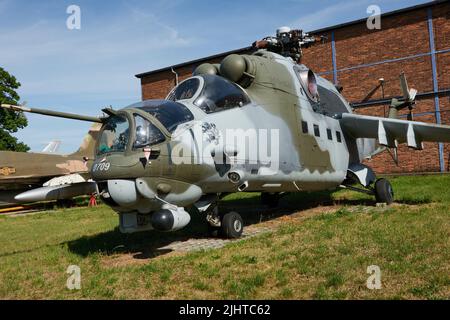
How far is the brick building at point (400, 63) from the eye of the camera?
22172 mm

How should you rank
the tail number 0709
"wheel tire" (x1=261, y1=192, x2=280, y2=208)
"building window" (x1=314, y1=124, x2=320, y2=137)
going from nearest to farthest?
the tail number 0709 → "building window" (x1=314, y1=124, x2=320, y2=137) → "wheel tire" (x1=261, y1=192, x2=280, y2=208)

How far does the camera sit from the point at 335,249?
711cm

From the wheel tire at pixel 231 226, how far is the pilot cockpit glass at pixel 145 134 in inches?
95.2

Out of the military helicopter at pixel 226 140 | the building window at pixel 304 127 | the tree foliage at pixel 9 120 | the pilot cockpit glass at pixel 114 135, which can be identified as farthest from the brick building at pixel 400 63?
the tree foliage at pixel 9 120

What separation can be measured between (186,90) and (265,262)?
4.12 metres

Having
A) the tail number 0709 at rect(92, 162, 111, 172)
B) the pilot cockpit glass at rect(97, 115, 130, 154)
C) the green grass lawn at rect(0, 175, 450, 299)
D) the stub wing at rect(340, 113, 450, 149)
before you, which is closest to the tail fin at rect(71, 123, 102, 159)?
the green grass lawn at rect(0, 175, 450, 299)

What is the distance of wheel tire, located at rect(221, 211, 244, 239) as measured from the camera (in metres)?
8.70

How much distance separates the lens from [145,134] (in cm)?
734

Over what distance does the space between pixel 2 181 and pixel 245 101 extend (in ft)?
57.6

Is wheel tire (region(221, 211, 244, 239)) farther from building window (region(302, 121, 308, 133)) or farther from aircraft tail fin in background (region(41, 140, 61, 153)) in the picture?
aircraft tail fin in background (region(41, 140, 61, 153))

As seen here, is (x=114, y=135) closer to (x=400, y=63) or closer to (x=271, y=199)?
(x=271, y=199)

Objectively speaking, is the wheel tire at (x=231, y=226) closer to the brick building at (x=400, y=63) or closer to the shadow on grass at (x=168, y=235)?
the shadow on grass at (x=168, y=235)

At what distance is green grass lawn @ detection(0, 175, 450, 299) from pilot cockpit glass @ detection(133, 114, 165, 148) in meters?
2.06

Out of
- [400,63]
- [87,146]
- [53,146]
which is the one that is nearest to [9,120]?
[53,146]
